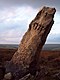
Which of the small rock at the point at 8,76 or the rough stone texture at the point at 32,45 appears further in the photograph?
the rough stone texture at the point at 32,45

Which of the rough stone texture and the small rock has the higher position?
the rough stone texture

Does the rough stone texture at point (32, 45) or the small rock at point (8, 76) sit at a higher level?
the rough stone texture at point (32, 45)

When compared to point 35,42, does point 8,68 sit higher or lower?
lower

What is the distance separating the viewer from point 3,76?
17.8 metres

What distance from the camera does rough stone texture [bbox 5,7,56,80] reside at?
60.0 feet

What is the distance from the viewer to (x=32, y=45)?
1872 centimetres

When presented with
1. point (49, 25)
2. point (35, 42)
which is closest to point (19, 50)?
point (35, 42)

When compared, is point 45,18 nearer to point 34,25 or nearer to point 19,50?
point 34,25

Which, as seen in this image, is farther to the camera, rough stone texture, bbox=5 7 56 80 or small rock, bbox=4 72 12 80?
rough stone texture, bbox=5 7 56 80

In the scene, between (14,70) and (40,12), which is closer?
(14,70)

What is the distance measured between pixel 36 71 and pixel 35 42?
1805 millimetres

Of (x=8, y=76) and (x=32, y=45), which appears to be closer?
(x=8, y=76)

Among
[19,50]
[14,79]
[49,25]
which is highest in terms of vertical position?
[49,25]

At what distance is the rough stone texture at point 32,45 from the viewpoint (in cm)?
1828
